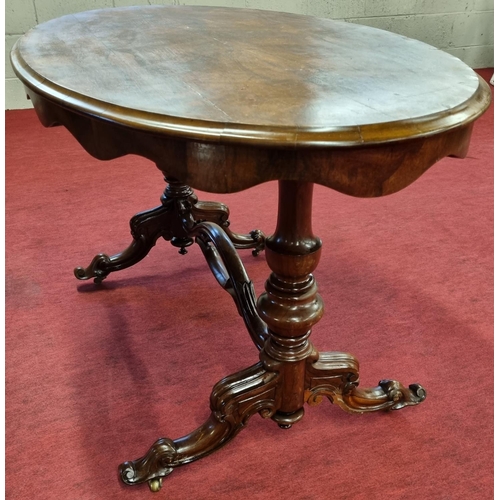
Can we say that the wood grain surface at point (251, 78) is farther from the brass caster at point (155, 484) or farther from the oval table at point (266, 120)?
the brass caster at point (155, 484)

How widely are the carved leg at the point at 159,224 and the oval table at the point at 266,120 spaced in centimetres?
19

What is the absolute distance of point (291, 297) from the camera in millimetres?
1238

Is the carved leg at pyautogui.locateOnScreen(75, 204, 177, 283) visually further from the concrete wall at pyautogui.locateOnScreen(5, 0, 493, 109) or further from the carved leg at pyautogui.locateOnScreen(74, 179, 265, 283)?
the concrete wall at pyautogui.locateOnScreen(5, 0, 493, 109)

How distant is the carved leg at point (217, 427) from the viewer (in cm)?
128

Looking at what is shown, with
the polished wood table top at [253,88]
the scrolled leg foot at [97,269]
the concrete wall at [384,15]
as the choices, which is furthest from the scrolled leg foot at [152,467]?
the concrete wall at [384,15]

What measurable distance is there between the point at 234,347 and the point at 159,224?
1.57 feet

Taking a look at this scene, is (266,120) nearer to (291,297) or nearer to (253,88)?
(253,88)

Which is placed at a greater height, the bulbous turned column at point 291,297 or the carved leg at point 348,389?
the bulbous turned column at point 291,297

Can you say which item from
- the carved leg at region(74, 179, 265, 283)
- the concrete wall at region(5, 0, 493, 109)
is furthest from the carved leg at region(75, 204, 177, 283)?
the concrete wall at region(5, 0, 493, 109)

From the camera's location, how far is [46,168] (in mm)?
2830

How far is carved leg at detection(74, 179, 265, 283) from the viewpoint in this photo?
190 cm

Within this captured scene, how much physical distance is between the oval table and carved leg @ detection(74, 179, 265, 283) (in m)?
0.19


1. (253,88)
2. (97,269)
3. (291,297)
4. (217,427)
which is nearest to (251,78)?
(253,88)

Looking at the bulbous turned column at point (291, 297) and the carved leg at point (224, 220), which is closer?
the bulbous turned column at point (291, 297)
